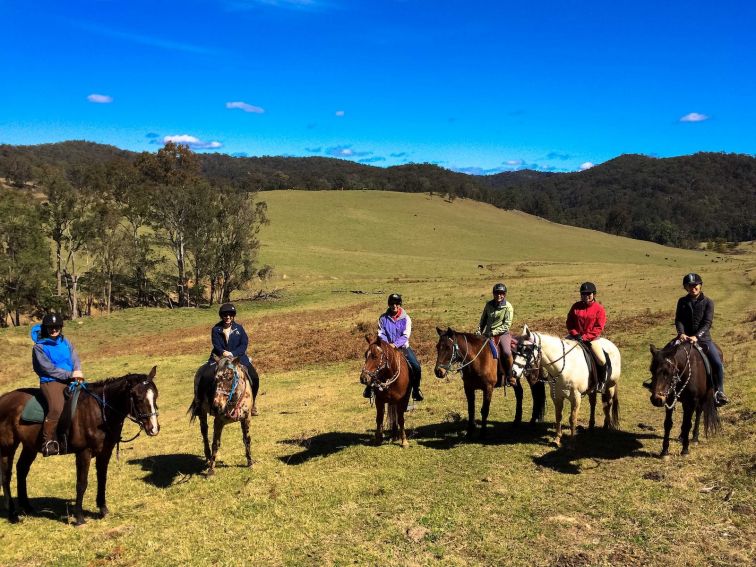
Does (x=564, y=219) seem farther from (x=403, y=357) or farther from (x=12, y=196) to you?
(x=403, y=357)

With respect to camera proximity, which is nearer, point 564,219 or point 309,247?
point 309,247

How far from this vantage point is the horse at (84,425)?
8.55 m

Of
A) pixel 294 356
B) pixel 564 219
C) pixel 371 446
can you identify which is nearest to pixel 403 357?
pixel 371 446

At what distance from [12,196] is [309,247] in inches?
1780

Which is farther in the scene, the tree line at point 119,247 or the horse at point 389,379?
the tree line at point 119,247

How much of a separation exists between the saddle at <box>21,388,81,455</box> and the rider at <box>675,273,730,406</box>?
11.6m

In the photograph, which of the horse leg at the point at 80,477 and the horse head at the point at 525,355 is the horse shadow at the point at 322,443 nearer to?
the horse leg at the point at 80,477

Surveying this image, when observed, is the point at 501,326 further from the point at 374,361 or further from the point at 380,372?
the point at 374,361

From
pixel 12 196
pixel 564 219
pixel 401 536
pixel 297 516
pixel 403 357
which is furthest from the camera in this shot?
pixel 564 219

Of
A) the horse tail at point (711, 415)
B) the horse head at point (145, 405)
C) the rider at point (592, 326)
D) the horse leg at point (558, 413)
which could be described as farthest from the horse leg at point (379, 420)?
the horse tail at point (711, 415)

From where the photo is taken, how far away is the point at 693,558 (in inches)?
265

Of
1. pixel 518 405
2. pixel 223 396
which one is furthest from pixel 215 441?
pixel 518 405

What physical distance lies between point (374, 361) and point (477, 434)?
12.9 feet

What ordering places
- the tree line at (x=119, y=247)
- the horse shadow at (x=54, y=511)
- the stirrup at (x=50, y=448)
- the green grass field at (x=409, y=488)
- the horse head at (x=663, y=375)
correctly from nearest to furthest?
the green grass field at (x=409, y=488)
the stirrup at (x=50, y=448)
the horse shadow at (x=54, y=511)
the horse head at (x=663, y=375)
the tree line at (x=119, y=247)
